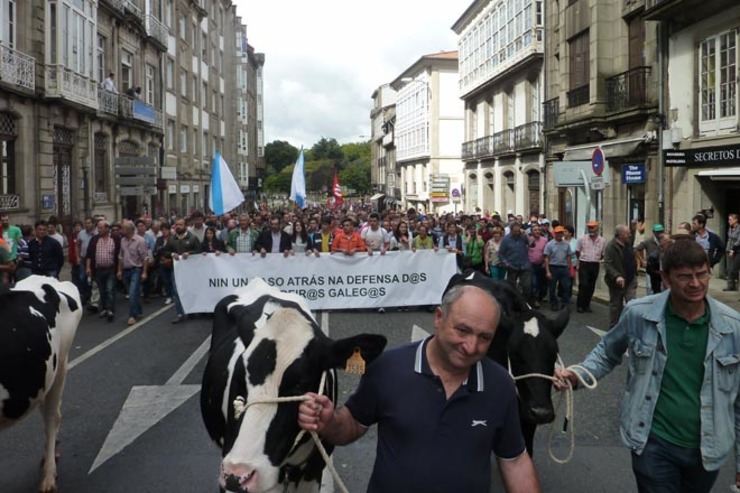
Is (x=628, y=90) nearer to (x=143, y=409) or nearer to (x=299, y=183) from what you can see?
(x=299, y=183)

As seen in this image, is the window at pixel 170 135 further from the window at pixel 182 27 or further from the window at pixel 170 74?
the window at pixel 182 27

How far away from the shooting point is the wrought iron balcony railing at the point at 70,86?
74.0 ft

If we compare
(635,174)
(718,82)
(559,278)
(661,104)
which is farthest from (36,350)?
(661,104)

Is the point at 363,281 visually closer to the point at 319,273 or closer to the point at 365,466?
the point at 319,273

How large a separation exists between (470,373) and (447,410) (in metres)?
0.19

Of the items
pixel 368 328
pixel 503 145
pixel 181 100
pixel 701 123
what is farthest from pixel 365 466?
pixel 181 100

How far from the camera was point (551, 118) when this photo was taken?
2914cm

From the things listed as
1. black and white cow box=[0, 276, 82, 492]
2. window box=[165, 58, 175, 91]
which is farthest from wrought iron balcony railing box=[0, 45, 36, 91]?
window box=[165, 58, 175, 91]

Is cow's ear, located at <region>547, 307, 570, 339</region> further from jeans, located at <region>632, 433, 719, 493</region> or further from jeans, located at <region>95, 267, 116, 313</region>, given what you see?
jeans, located at <region>95, 267, 116, 313</region>

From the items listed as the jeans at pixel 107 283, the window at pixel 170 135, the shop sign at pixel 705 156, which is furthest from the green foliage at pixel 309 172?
the jeans at pixel 107 283

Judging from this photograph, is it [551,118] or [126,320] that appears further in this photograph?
[551,118]

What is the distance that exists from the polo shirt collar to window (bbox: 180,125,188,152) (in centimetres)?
4184

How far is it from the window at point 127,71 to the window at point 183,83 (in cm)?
889

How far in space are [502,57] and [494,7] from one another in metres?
3.72
